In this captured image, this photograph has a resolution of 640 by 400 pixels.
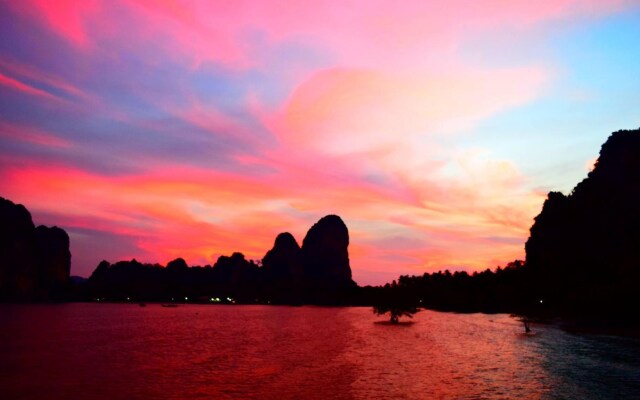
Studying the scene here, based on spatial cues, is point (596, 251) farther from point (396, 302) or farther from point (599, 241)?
point (396, 302)

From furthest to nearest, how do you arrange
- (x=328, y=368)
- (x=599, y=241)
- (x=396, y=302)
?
(x=599, y=241) → (x=396, y=302) → (x=328, y=368)

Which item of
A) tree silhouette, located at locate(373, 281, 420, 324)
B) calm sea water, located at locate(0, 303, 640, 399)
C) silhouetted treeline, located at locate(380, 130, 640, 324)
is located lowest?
calm sea water, located at locate(0, 303, 640, 399)

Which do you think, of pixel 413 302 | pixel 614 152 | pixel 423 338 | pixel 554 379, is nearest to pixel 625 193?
pixel 614 152

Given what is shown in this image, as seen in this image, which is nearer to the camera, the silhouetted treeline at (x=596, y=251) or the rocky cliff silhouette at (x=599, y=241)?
the silhouetted treeline at (x=596, y=251)

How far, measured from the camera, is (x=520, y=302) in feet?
598

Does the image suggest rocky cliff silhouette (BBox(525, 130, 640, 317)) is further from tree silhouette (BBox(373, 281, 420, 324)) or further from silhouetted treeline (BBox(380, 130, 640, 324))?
tree silhouette (BBox(373, 281, 420, 324))

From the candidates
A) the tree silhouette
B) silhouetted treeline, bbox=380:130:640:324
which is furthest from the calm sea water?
the tree silhouette

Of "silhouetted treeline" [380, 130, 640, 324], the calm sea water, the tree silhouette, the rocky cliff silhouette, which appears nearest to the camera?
the calm sea water

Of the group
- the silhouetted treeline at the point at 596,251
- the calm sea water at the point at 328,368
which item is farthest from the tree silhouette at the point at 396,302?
the calm sea water at the point at 328,368

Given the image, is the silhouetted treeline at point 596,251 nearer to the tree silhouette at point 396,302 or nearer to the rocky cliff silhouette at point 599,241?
the rocky cliff silhouette at point 599,241

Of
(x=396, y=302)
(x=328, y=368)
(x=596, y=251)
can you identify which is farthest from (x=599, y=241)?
(x=328, y=368)

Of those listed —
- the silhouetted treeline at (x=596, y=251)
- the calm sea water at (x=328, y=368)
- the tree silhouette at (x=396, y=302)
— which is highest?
the silhouetted treeline at (x=596, y=251)

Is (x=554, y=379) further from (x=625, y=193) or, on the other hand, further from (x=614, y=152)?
(x=614, y=152)

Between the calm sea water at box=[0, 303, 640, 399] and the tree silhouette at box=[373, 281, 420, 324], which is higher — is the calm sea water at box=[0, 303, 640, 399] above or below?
below
